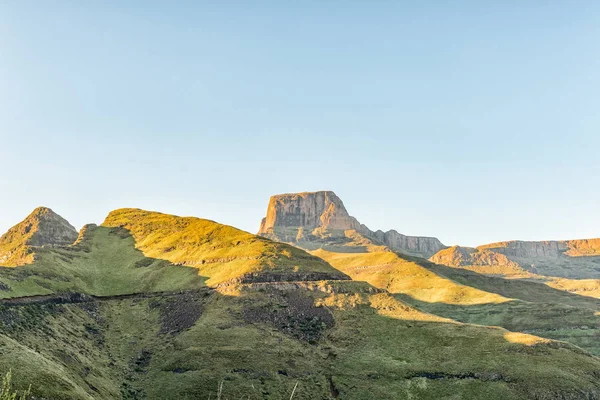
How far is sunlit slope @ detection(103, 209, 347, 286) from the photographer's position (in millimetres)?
133500

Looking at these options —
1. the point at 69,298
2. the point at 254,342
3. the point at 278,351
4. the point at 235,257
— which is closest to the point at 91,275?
the point at 69,298

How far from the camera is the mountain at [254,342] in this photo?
80500 mm

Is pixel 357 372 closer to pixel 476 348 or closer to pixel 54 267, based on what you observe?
pixel 476 348

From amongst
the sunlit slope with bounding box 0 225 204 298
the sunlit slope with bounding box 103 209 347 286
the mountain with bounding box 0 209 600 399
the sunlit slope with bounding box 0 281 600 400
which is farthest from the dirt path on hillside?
Result: the sunlit slope with bounding box 103 209 347 286

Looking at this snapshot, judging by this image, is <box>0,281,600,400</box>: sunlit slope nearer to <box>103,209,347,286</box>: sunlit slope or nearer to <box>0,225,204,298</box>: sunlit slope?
<box>103,209,347,286</box>: sunlit slope

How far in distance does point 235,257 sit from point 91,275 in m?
51.5

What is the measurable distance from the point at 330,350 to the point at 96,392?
2027 inches

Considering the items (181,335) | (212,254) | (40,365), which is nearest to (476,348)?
(181,335)

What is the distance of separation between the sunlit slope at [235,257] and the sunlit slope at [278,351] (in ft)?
28.5

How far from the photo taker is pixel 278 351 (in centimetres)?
9838

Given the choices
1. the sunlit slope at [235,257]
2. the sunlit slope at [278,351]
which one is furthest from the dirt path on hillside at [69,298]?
the sunlit slope at [235,257]

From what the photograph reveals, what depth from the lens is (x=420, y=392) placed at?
8531cm

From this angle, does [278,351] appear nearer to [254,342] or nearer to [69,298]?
[254,342]

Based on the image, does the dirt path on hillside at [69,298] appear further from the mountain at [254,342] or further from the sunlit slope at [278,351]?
the sunlit slope at [278,351]
